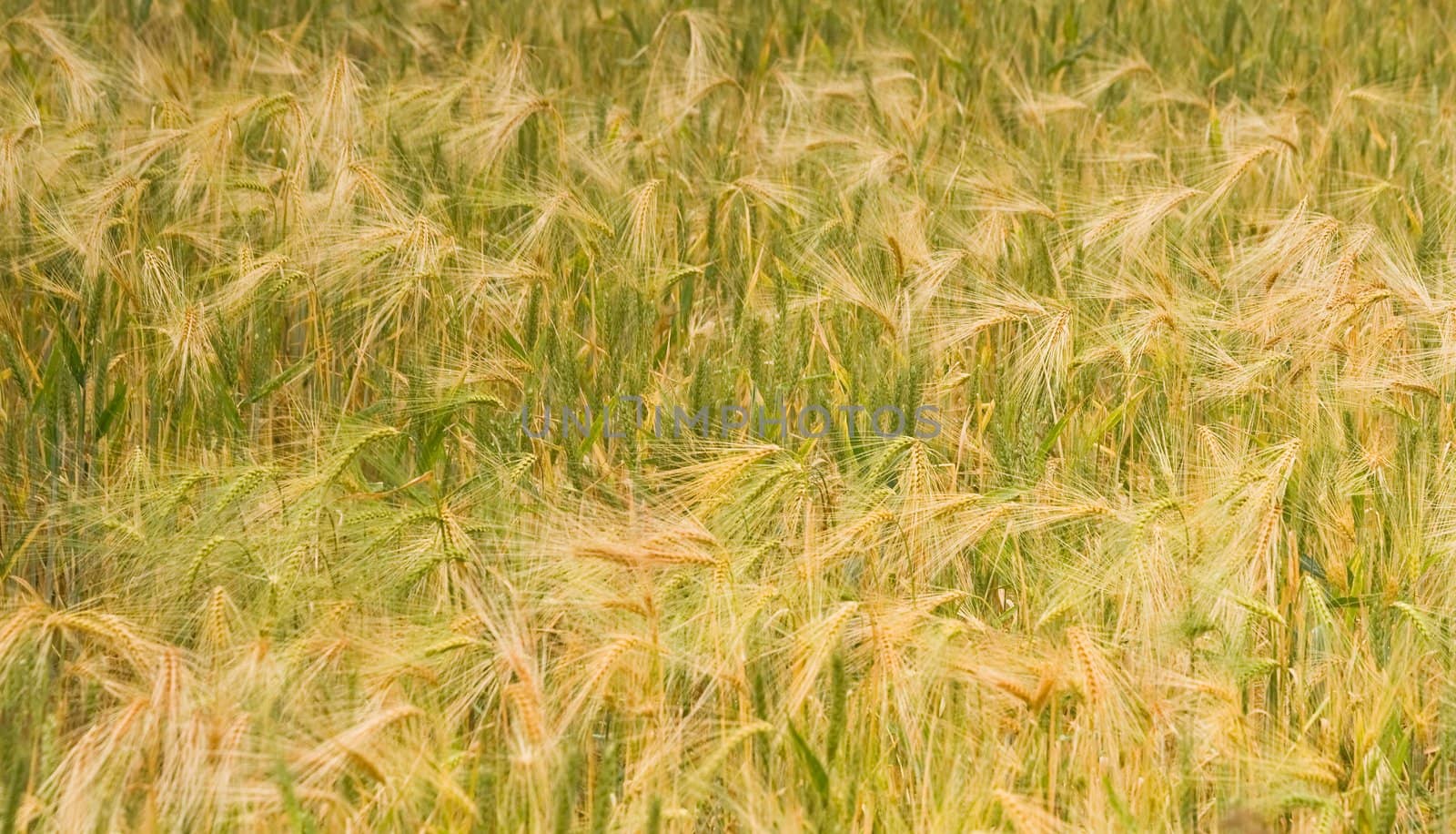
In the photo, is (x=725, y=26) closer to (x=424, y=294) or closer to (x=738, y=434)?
(x=424, y=294)

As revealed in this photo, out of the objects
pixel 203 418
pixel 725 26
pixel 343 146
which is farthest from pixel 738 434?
pixel 725 26

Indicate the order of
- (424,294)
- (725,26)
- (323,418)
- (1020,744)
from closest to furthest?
(1020,744) < (323,418) < (424,294) < (725,26)

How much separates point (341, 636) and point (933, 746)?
735 mm

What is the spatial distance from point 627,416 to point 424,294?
59 cm

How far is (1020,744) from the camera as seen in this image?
195 cm

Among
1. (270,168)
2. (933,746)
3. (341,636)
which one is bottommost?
(933,746)

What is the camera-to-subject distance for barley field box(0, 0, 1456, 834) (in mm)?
1862

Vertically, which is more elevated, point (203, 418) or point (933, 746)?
point (203, 418)

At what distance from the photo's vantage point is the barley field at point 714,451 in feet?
6.11

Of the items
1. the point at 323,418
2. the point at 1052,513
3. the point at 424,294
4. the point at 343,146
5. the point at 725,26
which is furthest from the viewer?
the point at 725,26

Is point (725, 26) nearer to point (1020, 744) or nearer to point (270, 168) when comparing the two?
point (270, 168)

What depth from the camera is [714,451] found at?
249cm

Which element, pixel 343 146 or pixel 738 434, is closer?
pixel 738 434

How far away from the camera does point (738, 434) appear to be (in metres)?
2.56
